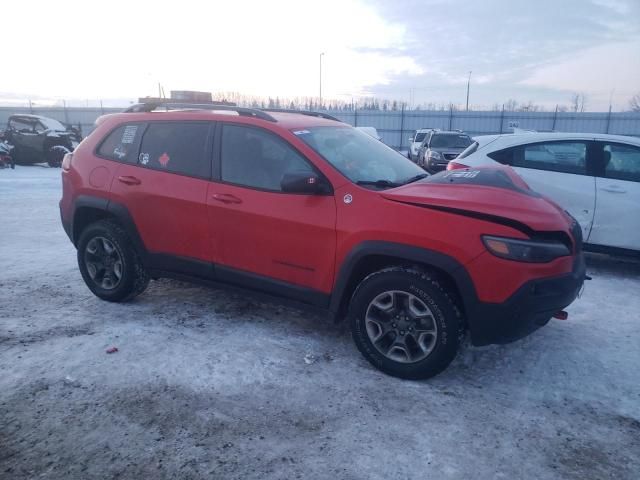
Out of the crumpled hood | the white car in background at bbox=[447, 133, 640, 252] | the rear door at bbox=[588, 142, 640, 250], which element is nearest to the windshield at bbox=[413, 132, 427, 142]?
the white car in background at bbox=[447, 133, 640, 252]

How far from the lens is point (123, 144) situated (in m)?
4.50

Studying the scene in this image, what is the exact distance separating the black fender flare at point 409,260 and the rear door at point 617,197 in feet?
11.7

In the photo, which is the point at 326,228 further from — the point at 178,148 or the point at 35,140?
the point at 35,140

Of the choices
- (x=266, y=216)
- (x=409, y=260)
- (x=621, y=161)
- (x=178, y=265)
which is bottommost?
(x=178, y=265)

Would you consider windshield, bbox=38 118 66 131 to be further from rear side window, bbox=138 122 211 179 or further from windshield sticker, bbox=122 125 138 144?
rear side window, bbox=138 122 211 179

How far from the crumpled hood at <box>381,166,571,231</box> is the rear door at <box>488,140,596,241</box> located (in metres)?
2.62

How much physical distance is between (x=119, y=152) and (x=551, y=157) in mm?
5125

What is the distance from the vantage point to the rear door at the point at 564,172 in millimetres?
5789

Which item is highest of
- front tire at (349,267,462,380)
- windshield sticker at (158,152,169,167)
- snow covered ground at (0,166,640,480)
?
windshield sticker at (158,152,169,167)

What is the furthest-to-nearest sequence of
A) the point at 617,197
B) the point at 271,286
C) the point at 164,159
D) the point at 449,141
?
1. the point at 449,141
2. the point at 617,197
3. the point at 164,159
4. the point at 271,286

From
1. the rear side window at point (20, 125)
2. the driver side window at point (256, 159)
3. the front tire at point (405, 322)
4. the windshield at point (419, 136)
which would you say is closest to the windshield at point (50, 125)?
the rear side window at point (20, 125)

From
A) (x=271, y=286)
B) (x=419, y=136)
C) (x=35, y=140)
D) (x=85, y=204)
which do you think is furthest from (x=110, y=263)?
(x=419, y=136)

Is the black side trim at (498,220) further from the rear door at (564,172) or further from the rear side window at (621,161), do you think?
the rear side window at (621,161)

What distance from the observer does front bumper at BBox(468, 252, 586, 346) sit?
119 inches
